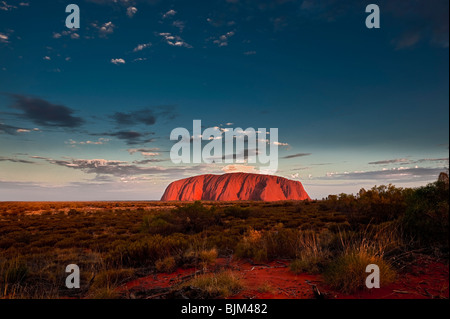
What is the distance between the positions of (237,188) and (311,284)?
12400 cm

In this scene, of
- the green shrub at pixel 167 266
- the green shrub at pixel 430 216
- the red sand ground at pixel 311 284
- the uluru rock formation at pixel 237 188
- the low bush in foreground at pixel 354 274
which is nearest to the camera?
the red sand ground at pixel 311 284

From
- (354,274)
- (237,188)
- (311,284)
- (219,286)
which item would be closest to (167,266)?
(219,286)

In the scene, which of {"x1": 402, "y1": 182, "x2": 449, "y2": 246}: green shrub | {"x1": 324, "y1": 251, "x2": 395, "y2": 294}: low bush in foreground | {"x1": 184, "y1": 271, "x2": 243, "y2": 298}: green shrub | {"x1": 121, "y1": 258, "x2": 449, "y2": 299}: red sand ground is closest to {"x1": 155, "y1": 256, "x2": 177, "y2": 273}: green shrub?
{"x1": 121, "y1": 258, "x2": 449, "y2": 299}: red sand ground

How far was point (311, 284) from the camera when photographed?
18.3 ft

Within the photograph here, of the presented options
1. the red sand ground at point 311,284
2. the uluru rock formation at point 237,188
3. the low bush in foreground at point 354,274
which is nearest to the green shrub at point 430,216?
the red sand ground at point 311,284

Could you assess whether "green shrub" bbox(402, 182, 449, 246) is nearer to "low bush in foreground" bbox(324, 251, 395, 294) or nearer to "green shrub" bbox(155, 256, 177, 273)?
"low bush in foreground" bbox(324, 251, 395, 294)

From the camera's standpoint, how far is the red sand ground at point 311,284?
4738mm

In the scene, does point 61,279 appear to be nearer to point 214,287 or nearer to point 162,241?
point 162,241

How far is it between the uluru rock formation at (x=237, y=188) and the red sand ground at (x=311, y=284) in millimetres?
113796

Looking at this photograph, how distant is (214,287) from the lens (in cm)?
505

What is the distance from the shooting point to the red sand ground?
15.5 feet

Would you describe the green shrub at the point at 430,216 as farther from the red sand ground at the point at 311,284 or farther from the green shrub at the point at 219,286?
the green shrub at the point at 219,286
